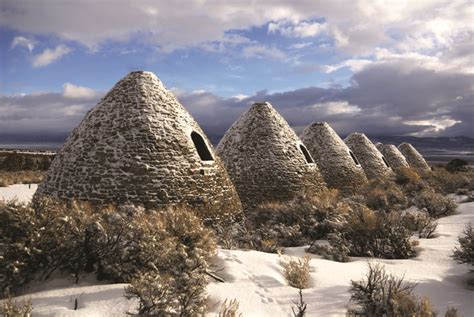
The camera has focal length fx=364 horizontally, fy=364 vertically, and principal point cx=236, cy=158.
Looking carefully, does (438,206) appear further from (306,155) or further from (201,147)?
(201,147)

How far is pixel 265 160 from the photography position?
12.6m

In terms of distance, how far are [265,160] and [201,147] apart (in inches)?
149

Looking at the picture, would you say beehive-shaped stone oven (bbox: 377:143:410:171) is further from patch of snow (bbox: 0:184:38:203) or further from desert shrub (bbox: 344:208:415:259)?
patch of snow (bbox: 0:184:38:203)

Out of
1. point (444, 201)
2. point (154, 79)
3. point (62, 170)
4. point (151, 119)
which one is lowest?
point (444, 201)

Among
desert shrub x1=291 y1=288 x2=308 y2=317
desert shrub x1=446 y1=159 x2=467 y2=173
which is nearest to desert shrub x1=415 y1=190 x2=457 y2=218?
desert shrub x1=291 y1=288 x2=308 y2=317

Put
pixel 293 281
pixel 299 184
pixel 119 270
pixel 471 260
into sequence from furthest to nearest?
pixel 299 184 → pixel 471 260 → pixel 293 281 → pixel 119 270

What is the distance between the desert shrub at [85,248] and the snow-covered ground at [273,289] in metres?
0.24

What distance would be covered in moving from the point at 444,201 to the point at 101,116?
10.4 meters

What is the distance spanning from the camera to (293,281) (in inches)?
204

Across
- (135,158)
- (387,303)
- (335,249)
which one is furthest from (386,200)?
(387,303)

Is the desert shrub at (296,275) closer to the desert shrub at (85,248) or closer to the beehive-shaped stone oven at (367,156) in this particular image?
the desert shrub at (85,248)

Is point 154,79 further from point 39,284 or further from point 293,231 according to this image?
point 39,284

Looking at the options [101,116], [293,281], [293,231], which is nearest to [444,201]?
[293,231]

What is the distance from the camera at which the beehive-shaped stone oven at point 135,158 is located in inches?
297
